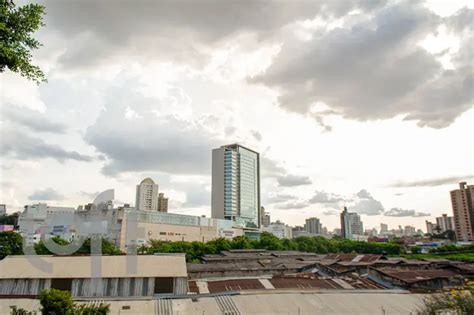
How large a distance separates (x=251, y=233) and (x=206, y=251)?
7528cm

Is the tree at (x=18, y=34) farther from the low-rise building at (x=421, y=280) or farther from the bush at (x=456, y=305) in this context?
the low-rise building at (x=421, y=280)

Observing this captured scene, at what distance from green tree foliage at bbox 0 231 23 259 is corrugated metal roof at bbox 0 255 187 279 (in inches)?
1101

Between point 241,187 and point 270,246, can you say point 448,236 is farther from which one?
point 270,246

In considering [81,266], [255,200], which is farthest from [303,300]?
[255,200]

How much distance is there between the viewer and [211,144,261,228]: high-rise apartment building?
470 ft

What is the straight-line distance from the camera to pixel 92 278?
91.4ft

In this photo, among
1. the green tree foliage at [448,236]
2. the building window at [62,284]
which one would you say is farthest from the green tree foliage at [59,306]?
the green tree foliage at [448,236]

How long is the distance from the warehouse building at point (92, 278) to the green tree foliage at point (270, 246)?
35.1 metres

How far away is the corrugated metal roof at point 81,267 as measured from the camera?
2802 cm

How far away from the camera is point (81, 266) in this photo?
29422mm

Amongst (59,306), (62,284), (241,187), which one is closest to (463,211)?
(241,187)

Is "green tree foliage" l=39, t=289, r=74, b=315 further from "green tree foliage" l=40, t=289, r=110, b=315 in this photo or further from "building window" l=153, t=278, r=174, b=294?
"building window" l=153, t=278, r=174, b=294

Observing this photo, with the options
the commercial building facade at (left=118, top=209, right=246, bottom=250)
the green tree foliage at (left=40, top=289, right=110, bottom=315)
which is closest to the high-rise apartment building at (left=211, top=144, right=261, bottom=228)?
the commercial building facade at (left=118, top=209, right=246, bottom=250)

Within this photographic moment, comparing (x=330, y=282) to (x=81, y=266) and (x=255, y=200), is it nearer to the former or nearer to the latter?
(x=81, y=266)
